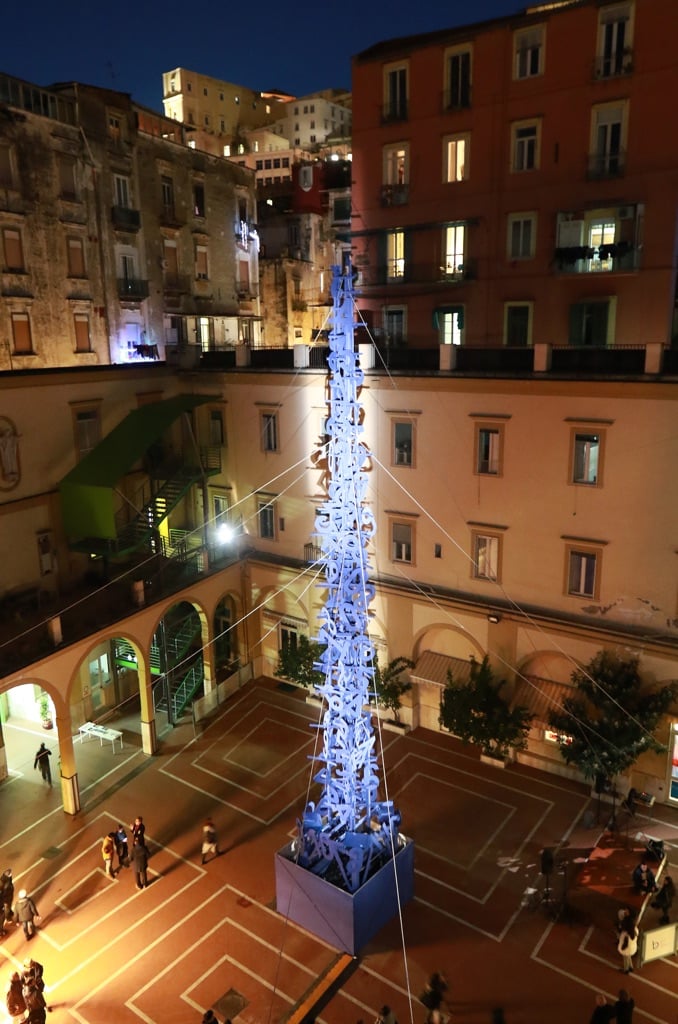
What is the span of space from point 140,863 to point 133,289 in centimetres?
2405

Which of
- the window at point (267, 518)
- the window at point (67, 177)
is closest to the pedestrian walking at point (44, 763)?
the window at point (267, 518)

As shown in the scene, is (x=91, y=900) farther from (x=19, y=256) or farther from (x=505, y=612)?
(x=19, y=256)

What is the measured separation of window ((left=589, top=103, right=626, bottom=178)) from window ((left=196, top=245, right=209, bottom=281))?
19.7 metres

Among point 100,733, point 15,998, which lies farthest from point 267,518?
point 15,998

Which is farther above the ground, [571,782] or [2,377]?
[2,377]

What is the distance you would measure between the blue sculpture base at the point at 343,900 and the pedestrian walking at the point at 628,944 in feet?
16.7

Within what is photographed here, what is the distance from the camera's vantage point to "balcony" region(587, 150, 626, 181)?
26.0 metres

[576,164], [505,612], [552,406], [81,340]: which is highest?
[576,164]

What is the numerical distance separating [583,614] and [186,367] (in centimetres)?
1811

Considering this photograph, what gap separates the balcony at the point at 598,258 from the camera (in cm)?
2617

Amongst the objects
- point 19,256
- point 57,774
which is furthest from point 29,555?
point 19,256

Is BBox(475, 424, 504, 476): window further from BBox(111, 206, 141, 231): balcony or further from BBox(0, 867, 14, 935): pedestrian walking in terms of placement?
BBox(111, 206, 141, 231): balcony

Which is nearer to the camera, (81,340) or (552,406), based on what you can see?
(552,406)

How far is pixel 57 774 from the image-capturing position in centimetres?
2597
